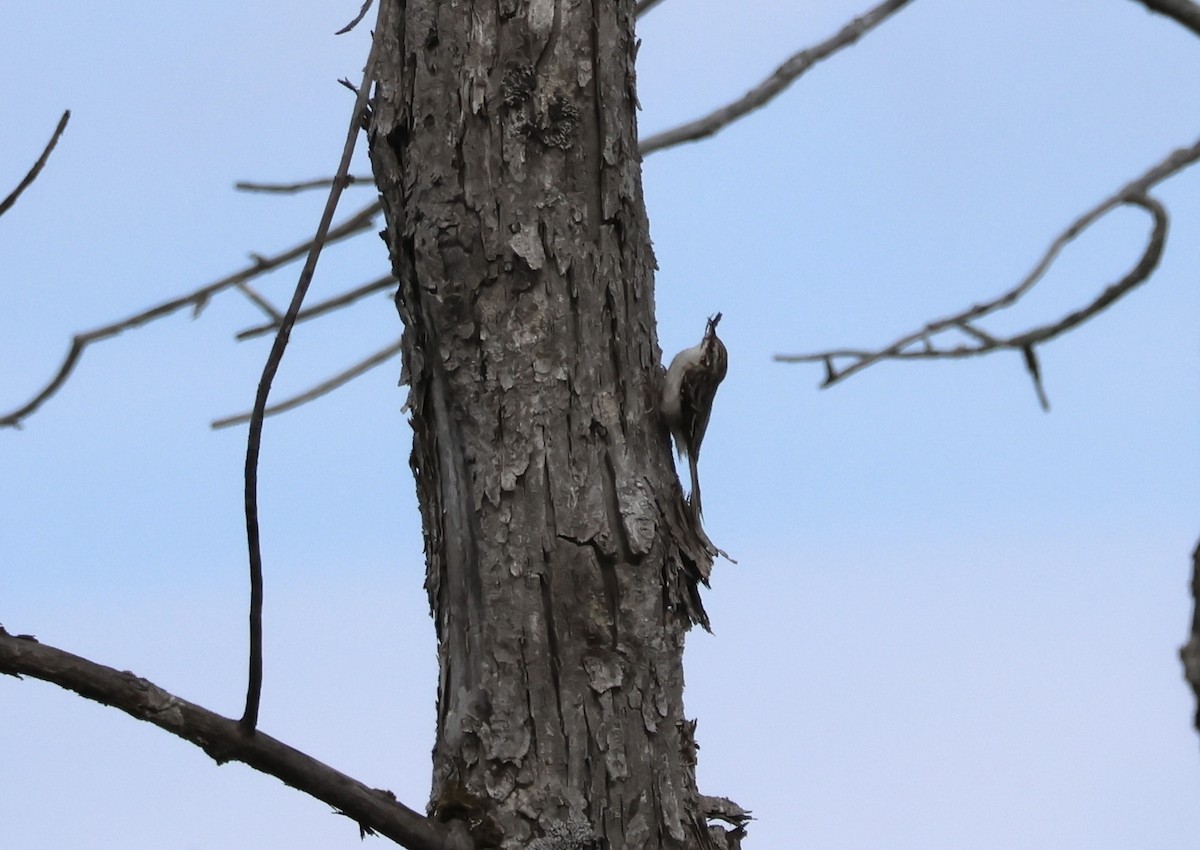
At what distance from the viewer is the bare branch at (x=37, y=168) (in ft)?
7.61

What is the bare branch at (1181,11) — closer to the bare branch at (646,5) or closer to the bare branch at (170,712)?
the bare branch at (646,5)

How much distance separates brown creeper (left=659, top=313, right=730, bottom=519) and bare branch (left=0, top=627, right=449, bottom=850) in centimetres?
89

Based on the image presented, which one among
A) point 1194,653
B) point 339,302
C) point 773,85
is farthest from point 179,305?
point 1194,653

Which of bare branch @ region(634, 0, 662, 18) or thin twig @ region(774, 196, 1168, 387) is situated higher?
bare branch @ region(634, 0, 662, 18)

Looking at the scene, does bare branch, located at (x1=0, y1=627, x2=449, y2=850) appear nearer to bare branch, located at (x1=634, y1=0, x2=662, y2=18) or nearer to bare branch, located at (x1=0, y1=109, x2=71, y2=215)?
bare branch, located at (x1=0, y1=109, x2=71, y2=215)

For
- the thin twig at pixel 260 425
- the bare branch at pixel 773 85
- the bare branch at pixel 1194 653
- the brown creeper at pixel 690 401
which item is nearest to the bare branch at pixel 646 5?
the bare branch at pixel 773 85

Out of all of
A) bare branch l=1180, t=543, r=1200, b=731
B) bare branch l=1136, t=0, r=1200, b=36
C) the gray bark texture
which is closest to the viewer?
bare branch l=1180, t=543, r=1200, b=731

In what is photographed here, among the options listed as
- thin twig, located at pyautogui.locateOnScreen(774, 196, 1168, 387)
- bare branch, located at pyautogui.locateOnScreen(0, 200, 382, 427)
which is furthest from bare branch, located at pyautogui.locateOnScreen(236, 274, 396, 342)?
thin twig, located at pyautogui.locateOnScreen(774, 196, 1168, 387)

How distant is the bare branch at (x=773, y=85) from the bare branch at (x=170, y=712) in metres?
1.36

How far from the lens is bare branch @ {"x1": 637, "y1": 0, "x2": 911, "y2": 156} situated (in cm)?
280

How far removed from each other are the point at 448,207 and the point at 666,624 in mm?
865

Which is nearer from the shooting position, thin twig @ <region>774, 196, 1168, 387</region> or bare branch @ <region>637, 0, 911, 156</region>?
thin twig @ <region>774, 196, 1168, 387</region>

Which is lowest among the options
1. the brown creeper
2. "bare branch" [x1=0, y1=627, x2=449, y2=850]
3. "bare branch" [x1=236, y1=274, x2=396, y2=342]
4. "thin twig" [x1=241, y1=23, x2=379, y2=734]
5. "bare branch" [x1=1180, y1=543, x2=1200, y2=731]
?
"bare branch" [x1=1180, y1=543, x2=1200, y2=731]

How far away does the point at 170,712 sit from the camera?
2242 millimetres
